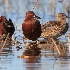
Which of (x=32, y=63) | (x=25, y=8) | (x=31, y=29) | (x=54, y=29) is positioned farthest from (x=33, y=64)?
(x=25, y=8)

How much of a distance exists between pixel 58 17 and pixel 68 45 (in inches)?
115

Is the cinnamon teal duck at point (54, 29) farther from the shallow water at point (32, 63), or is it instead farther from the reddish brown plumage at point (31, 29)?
the shallow water at point (32, 63)

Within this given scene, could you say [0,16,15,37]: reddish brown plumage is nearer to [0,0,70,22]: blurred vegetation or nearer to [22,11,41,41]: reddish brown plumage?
[22,11,41,41]: reddish brown plumage

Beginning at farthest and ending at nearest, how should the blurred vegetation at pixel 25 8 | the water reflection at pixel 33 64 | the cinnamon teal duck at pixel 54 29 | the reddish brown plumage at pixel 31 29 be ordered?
1. the blurred vegetation at pixel 25 8
2. the cinnamon teal duck at pixel 54 29
3. the reddish brown plumage at pixel 31 29
4. the water reflection at pixel 33 64

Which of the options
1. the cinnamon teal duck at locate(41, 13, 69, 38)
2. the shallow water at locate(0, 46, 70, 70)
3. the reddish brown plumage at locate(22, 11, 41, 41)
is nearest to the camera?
the shallow water at locate(0, 46, 70, 70)

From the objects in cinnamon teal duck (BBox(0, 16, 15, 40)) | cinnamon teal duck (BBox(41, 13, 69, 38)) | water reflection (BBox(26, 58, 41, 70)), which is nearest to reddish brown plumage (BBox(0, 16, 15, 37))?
cinnamon teal duck (BBox(0, 16, 15, 40))

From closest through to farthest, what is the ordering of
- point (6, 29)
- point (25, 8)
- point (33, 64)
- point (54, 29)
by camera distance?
point (33, 64)
point (6, 29)
point (54, 29)
point (25, 8)

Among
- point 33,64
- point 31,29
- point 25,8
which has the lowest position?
point 33,64

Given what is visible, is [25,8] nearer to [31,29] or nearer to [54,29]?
[54,29]

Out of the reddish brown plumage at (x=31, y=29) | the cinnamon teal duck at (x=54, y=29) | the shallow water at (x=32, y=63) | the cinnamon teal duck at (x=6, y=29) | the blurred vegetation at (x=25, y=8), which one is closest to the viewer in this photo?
the shallow water at (x=32, y=63)

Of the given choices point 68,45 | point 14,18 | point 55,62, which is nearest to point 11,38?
point 68,45

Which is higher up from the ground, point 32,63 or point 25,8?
point 25,8

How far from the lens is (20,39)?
1192 centimetres

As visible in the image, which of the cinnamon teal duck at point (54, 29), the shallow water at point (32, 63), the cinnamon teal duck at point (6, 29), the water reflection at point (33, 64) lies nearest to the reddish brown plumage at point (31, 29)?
the cinnamon teal duck at point (6, 29)
